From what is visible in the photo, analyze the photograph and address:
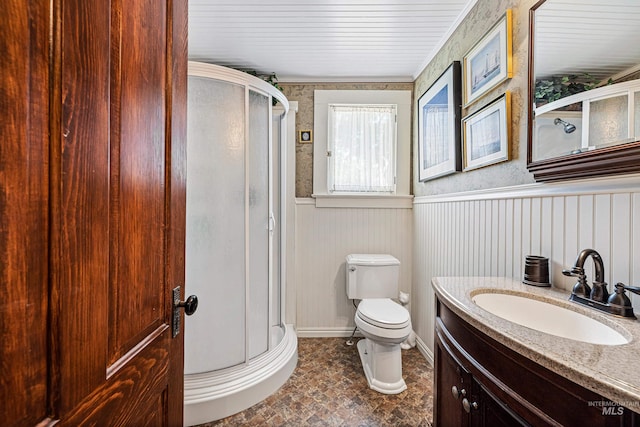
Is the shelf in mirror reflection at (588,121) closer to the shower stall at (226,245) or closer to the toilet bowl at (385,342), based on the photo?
the toilet bowl at (385,342)

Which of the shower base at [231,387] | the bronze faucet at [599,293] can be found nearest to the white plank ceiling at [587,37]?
the bronze faucet at [599,293]

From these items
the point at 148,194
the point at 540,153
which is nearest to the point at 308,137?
the point at 540,153

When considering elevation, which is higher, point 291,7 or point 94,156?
point 291,7

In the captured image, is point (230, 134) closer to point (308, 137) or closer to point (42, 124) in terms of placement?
point (308, 137)

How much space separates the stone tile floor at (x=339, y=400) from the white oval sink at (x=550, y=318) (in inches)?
36.3

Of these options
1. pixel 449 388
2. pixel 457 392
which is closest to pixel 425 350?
pixel 449 388

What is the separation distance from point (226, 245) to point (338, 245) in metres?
1.12

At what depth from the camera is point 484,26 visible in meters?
1.54

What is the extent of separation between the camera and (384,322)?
171 cm

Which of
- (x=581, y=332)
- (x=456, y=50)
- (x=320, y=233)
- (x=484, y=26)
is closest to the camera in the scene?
(x=581, y=332)

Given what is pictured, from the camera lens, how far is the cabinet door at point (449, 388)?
91cm

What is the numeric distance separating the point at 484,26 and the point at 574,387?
5.76 ft

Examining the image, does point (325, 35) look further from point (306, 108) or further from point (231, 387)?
point (231, 387)

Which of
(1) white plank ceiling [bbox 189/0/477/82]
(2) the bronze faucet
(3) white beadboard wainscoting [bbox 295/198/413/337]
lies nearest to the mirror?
(2) the bronze faucet
